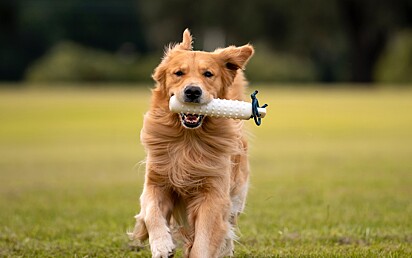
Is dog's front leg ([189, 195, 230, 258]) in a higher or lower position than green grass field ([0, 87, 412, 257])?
higher

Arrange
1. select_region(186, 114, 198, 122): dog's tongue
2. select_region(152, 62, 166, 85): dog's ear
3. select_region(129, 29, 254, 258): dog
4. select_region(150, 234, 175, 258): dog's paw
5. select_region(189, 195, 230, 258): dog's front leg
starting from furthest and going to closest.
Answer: select_region(152, 62, 166, 85): dog's ear, select_region(186, 114, 198, 122): dog's tongue, select_region(129, 29, 254, 258): dog, select_region(189, 195, 230, 258): dog's front leg, select_region(150, 234, 175, 258): dog's paw

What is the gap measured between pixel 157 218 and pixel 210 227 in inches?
15.7

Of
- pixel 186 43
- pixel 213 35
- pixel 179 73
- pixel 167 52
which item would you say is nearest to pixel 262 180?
pixel 186 43

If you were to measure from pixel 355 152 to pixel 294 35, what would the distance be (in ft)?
113

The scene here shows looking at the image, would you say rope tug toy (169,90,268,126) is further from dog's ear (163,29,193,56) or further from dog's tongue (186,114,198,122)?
dog's ear (163,29,193,56)

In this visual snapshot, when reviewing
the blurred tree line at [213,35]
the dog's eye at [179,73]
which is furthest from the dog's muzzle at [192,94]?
the blurred tree line at [213,35]

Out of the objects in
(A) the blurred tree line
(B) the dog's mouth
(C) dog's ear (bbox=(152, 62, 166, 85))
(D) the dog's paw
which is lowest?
(D) the dog's paw

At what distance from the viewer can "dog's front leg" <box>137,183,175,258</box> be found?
18.7ft

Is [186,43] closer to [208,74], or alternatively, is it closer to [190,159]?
[208,74]

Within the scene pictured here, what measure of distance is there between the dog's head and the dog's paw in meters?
0.89

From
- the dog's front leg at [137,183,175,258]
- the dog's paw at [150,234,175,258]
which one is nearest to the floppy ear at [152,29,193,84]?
the dog's front leg at [137,183,175,258]

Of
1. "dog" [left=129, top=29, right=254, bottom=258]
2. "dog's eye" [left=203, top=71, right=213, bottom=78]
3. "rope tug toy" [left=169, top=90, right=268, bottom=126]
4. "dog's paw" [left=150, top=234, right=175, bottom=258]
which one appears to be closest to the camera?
"dog's paw" [left=150, top=234, right=175, bottom=258]

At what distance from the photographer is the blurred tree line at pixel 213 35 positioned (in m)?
51.7

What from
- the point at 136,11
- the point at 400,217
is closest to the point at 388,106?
the point at 400,217
